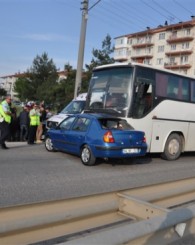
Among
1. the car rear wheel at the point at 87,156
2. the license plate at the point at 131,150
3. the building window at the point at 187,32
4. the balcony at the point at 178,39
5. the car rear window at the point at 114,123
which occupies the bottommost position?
the car rear wheel at the point at 87,156

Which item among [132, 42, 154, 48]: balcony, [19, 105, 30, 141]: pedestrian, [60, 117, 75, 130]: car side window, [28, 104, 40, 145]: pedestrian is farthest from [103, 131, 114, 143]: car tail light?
[132, 42, 154, 48]: balcony

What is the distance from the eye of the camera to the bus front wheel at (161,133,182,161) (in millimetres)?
12891

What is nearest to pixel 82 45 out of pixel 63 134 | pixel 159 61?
pixel 63 134

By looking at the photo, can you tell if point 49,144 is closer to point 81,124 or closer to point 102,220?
point 81,124

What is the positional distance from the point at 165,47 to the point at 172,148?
89637 mm

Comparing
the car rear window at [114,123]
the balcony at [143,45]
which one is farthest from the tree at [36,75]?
the car rear window at [114,123]

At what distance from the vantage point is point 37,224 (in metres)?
3.52

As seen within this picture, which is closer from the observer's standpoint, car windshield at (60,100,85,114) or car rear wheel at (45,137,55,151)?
car rear wheel at (45,137,55,151)

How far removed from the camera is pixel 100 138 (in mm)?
10305

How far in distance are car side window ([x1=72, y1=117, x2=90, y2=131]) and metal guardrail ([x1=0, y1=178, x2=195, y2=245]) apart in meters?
6.33

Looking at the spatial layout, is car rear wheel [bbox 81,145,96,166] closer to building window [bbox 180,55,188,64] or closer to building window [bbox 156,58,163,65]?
building window [bbox 180,55,188,64]

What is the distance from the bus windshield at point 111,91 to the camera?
1165 centimetres

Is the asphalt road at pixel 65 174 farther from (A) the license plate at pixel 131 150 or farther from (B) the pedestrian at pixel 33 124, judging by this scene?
(B) the pedestrian at pixel 33 124

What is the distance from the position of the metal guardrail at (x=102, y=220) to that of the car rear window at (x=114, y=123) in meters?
6.19
